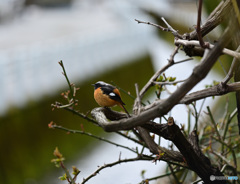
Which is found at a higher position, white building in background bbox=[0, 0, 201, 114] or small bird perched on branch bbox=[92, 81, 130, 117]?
white building in background bbox=[0, 0, 201, 114]

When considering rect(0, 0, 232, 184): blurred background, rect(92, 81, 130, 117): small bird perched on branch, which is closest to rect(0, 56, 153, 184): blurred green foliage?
rect(0, 0, 232, 184): blurred background

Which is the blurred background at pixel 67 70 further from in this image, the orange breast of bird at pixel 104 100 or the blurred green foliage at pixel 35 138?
the orange breast of bird at pixel 104 100

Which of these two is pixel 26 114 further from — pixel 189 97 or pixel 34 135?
pixel 189 97

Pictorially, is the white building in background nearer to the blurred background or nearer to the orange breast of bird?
the blurred background

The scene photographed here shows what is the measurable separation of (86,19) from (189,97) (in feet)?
6.94

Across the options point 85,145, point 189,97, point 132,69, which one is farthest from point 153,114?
point 132,69

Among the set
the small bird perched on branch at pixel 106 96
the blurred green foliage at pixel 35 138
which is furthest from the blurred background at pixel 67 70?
the small bird perched on branch at pixel 106 96

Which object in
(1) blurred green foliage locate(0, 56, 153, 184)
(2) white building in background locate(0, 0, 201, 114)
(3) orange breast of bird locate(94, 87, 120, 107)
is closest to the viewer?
(3) orange breast of bird locate(94, 87, 120, 107)

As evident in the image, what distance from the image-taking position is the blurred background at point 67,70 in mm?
1309

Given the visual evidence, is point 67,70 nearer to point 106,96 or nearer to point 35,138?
point 35,138

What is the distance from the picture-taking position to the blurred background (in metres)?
Answer: 1.31

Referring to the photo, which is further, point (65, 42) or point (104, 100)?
point (65, 42)

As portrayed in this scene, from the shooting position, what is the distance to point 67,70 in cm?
161

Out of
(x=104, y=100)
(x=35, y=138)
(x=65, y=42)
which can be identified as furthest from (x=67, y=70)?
(x=104, y=100)
